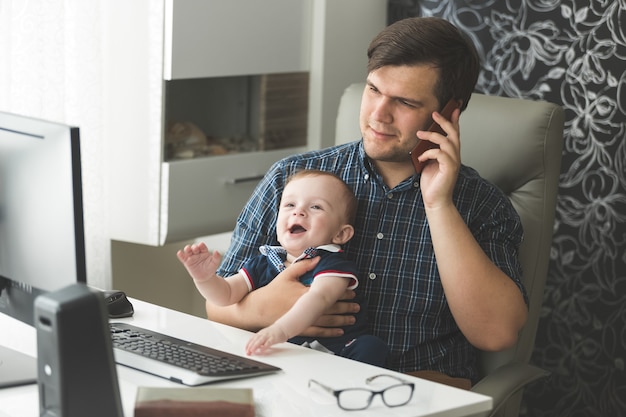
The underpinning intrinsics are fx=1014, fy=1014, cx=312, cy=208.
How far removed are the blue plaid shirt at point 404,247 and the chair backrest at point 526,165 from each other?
0.08 m

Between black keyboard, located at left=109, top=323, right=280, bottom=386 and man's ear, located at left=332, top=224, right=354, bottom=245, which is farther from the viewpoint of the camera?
man's ear, located at left=332, top=224, right=354, bottom=245

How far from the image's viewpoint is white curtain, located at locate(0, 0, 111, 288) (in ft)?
8.21

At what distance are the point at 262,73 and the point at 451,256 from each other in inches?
48.0

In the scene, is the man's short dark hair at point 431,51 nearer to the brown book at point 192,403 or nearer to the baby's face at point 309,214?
the baby's face at point 309,214

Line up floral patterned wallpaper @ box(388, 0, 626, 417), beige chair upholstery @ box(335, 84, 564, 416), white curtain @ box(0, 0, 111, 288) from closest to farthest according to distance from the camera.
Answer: beige chair upholstery @ box(335, 84, 564, 416)
white curtain @ box(0, 0, 111, 288)
floral patterned wallpaper @ box(388, 0, 626, 417)

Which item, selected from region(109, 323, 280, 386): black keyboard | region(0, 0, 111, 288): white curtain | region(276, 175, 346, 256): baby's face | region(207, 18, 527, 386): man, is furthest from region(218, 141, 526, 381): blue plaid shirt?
region(0, 0, 111, 288): white curtain

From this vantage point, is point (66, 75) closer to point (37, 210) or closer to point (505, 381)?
point (37, 210)

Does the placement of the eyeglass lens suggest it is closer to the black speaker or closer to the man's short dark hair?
the black speaker

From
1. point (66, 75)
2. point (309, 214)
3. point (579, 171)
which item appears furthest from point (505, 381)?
point (66, 75)

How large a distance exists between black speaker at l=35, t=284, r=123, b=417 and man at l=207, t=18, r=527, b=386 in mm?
702

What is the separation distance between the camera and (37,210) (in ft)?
4.86

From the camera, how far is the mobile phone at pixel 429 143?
2.04 metres

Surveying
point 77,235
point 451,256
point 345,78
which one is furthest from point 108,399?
point 345,78

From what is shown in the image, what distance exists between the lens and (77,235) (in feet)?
4.72
